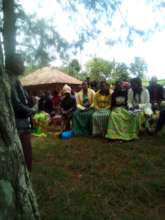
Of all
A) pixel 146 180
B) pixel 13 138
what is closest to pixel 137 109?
pixel 146 180

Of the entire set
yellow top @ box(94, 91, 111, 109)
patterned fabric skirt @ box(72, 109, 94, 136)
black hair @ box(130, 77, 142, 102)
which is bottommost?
patterned fabric skirt @ box(72, 109, 94, 136)

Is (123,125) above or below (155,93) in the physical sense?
below

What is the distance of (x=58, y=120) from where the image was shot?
10836mm

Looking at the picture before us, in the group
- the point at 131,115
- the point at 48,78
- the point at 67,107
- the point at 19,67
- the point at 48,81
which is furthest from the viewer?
the point at 48,78

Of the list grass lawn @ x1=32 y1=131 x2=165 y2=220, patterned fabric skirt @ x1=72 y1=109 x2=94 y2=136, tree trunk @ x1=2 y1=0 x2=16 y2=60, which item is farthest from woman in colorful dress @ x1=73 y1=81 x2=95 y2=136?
tree trunk @ x1=2 y1=0 x2=16 y2=60

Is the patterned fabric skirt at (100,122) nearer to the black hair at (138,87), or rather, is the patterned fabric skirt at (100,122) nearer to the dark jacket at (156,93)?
the black hair at (138,87)

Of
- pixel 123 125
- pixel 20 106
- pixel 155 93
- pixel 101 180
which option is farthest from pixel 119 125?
pixel 20 106

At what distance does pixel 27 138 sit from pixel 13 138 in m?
1.42

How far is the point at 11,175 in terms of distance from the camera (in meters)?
2.12

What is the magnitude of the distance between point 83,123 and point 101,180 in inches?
149

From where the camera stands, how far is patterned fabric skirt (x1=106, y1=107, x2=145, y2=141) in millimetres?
7371

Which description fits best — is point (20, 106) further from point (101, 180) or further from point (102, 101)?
point (102, 101)

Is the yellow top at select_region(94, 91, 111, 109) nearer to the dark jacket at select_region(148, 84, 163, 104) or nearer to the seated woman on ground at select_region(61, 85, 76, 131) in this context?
the seated woman on ground at select_region(61, 85, 76, 131)

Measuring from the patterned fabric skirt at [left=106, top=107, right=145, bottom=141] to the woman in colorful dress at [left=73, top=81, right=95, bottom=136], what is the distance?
0.87 m
